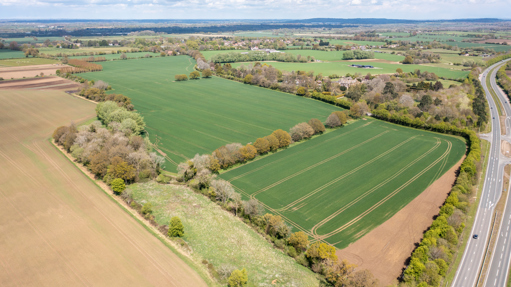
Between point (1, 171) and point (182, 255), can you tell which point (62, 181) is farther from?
point (182, 255)

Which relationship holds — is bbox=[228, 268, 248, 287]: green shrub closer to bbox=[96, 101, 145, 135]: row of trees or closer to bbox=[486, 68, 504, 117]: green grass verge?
bbox=[96, 101, 145, 135]: row of trees

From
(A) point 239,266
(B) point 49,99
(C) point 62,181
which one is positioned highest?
(B) point 49,99

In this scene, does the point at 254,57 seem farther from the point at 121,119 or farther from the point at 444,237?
the point at 444,237

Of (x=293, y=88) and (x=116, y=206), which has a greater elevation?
(x=293, y=88)

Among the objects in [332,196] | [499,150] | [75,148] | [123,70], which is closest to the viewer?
[332,196]

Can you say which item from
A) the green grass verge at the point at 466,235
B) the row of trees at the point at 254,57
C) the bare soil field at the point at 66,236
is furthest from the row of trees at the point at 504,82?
the bare soil field at the point at 66,236

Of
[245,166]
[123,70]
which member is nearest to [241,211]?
[245,166]

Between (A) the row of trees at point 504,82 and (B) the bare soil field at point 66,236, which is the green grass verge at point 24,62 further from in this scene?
(A) the row of trees at point 504,82
